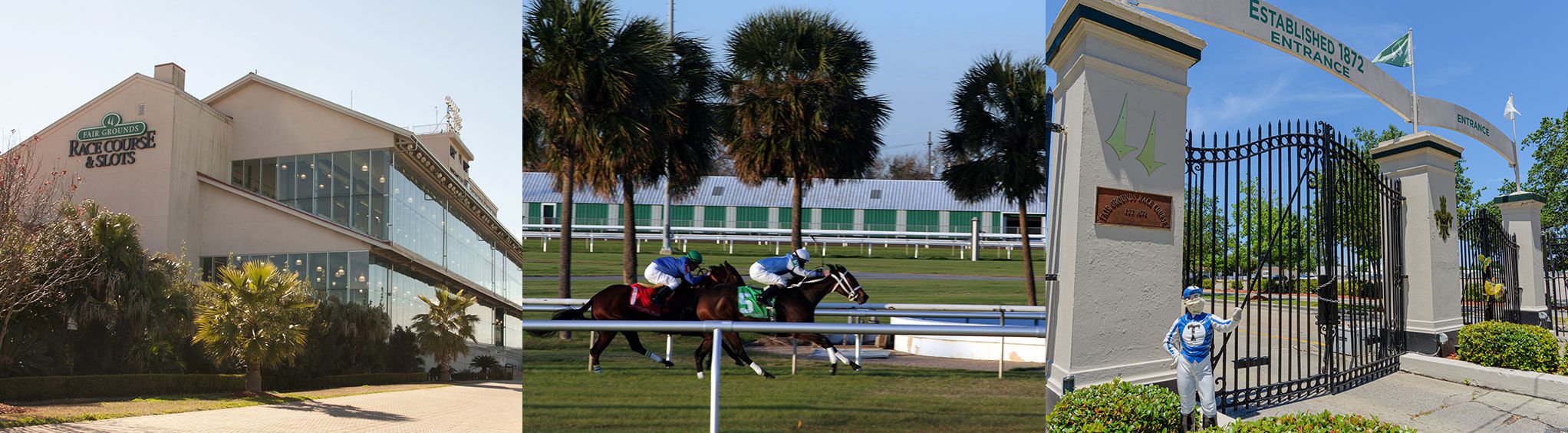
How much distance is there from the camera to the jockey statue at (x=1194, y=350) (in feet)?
13.5

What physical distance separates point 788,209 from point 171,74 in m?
13.7

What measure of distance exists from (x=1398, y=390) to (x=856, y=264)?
22.4ft

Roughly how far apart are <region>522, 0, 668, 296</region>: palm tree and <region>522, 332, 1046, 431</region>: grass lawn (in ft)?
2.50

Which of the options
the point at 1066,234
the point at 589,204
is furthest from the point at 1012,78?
the point at 589,204

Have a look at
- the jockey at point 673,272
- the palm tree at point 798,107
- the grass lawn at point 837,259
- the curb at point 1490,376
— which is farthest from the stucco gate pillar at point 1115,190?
the curb at point 1490,376

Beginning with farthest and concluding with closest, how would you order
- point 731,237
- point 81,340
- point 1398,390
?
point 81,340
point 1398,390
point 731,237

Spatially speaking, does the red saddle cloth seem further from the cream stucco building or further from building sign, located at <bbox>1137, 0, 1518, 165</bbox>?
the cream stucco building

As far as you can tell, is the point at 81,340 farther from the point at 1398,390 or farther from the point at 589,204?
the point at 1398,390

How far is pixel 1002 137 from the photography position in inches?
155

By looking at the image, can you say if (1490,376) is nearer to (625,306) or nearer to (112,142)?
(625,306)

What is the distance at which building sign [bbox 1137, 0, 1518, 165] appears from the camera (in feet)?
16.5

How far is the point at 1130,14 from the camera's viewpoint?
389 centimetres

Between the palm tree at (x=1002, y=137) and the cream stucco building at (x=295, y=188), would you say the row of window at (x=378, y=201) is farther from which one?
the palm tree at (x=1002, y=137)

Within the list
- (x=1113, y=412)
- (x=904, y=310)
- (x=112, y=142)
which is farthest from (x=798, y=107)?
(x=112, y=142)
